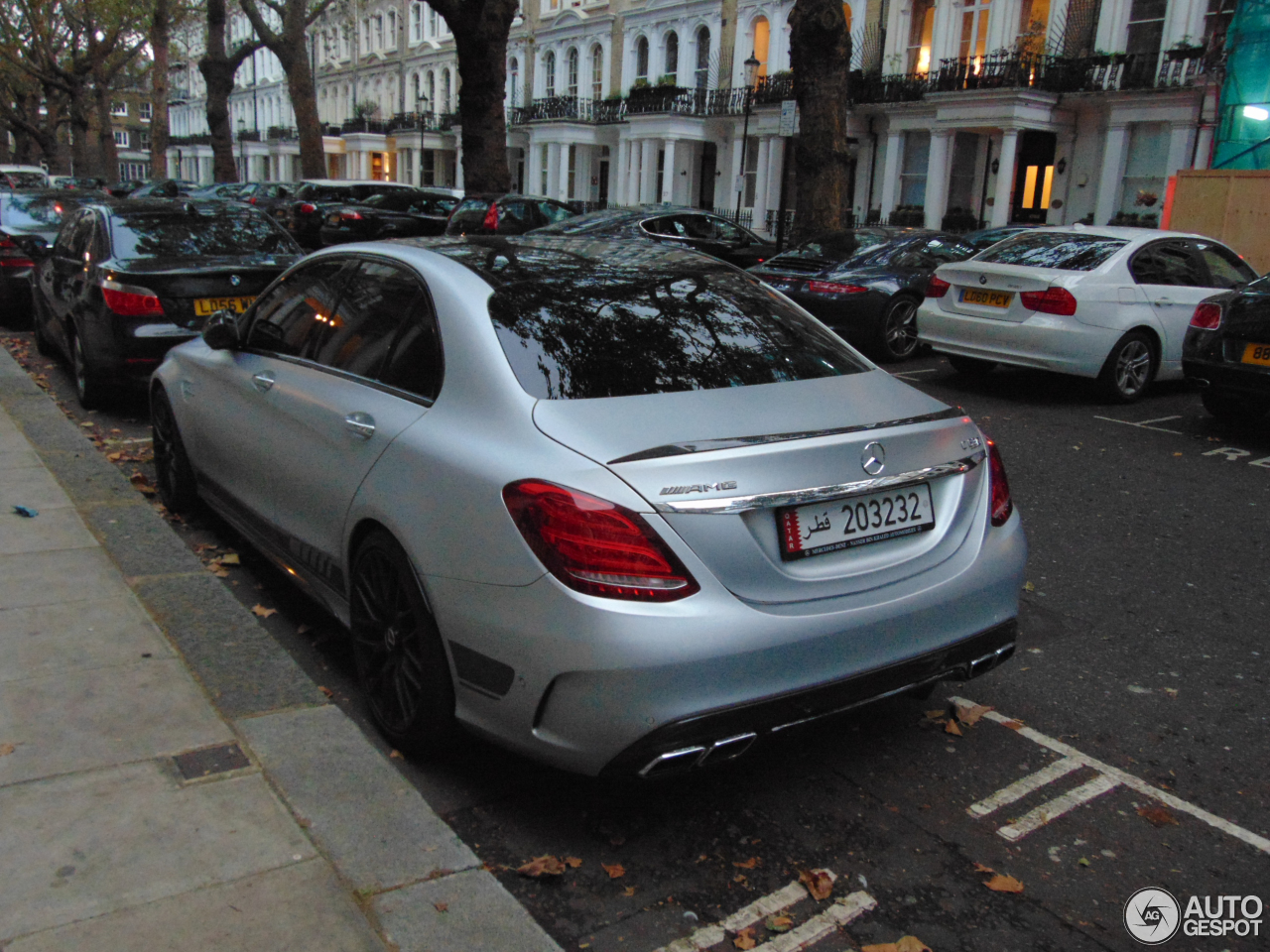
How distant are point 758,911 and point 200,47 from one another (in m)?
85.3

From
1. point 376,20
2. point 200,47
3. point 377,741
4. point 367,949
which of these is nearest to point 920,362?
point 377,741

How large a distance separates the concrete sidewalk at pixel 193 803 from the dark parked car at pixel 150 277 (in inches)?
149

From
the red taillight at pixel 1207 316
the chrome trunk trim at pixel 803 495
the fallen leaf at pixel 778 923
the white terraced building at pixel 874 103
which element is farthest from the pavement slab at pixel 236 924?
the white terraced building at pixel 874 103

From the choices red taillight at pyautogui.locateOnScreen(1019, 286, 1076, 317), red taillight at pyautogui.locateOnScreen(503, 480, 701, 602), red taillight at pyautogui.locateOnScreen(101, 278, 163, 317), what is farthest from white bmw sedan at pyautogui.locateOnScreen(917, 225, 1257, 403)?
red taillight at pyautogui.locateOnScreen(503, 480, 701, 602)

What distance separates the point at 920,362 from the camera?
41.1ft

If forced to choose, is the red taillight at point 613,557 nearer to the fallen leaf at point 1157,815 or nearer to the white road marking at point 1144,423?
the fallen leaf at point 1157,815

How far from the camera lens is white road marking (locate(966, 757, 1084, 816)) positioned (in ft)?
11.3

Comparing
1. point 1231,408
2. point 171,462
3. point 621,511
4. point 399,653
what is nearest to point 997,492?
point 621,511

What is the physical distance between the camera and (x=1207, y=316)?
29.4 feet

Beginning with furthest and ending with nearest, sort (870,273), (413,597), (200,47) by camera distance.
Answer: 1. (200,47)
2. (870,273)
3. (413,597)

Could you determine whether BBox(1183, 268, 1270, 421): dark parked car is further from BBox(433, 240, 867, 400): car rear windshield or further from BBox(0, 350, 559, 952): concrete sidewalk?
BBox(0, 350, 559, 952): concrete sidewalk

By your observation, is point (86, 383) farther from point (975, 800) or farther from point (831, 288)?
point (975, 800)

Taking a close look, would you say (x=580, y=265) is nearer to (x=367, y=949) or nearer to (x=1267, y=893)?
(x=367, y=949)
